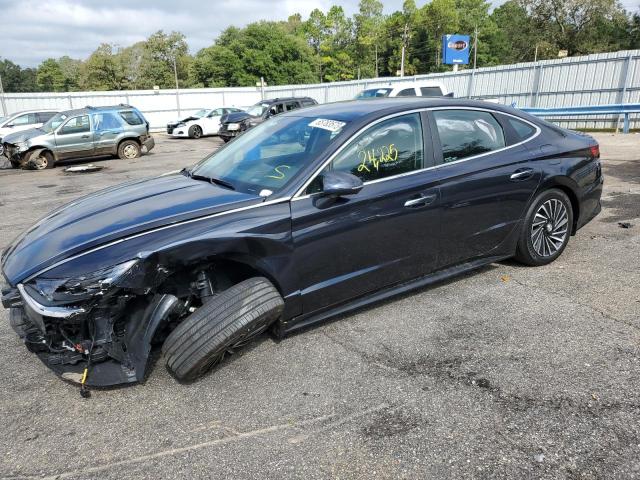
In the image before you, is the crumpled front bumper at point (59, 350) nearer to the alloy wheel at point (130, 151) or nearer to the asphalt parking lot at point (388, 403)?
the asphalt parking lot at point (388, 403)

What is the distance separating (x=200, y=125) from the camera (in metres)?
24.2

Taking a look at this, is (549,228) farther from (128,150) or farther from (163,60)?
(163,60)

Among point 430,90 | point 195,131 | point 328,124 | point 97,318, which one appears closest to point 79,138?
point 195,131

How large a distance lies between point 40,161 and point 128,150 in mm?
2607

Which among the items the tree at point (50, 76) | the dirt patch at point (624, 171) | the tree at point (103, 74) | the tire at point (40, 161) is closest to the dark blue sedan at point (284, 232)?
the dirt patch at point (624, 171)

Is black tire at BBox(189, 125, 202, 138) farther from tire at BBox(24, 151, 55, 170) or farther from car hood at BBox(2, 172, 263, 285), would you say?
car hood at BBox(2, 172, 263, 285)

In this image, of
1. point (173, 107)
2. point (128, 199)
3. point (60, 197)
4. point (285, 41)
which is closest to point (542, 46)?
point (285, 41)

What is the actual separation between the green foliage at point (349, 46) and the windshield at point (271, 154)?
5368cm

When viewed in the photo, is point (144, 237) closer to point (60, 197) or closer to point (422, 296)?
point (422, 296)

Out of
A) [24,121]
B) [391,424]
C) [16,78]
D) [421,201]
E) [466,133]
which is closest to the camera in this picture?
[391,424]

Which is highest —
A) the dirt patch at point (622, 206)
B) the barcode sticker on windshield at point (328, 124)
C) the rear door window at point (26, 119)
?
the barcode sticker on windshield at point (328, 124)

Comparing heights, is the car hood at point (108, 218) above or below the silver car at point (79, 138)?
above

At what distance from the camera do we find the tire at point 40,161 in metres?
14.2

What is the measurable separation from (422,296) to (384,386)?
136 cm
